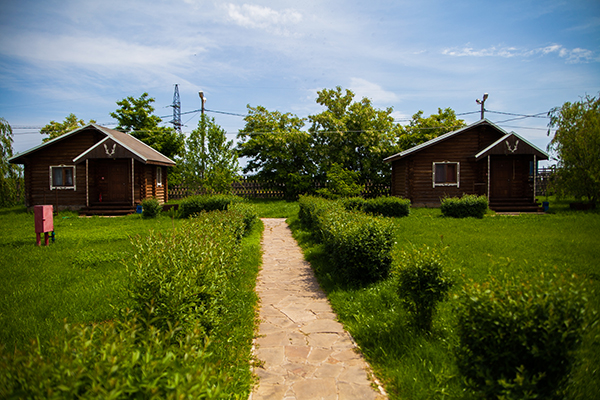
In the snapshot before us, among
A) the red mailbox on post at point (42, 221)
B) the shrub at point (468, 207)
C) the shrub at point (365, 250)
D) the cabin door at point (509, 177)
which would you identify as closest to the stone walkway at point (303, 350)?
the shrub at point (365, 250)

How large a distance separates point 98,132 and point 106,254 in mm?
15774

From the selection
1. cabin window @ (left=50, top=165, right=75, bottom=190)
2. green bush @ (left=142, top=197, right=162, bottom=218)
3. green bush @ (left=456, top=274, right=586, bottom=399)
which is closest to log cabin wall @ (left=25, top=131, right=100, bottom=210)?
cabin window @ (left=50, top=165, right=75, bottom=190)

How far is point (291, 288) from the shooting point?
6918 mm

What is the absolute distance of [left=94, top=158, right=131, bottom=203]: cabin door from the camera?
21.0m

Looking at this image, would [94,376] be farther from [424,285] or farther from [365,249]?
[365,249]

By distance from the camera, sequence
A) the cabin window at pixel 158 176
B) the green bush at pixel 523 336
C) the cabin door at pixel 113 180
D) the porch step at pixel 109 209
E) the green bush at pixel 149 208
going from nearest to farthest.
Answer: the green bush at pixel 523 336 → the green bush at pixel 149 208 → the porch step at pixel 109 209 → the cabin door at pixel 113 180 → the cabin window at pixel 158 176

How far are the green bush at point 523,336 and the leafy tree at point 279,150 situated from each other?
24631 millimetres

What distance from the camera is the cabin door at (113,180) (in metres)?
21.0

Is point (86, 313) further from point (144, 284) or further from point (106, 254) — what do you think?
point (106, 254)

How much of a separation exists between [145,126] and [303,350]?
34.3m

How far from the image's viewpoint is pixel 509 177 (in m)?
20.8

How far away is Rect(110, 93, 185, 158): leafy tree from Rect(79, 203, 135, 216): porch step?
40.3 ft

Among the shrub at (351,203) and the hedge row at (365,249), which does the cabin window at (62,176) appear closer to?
the shrub at (351,203)

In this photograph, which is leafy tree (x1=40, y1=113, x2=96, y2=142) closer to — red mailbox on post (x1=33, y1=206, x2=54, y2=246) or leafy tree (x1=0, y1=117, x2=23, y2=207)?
leafy tree (x1=0, y1=117, x2=23, y2=207)
